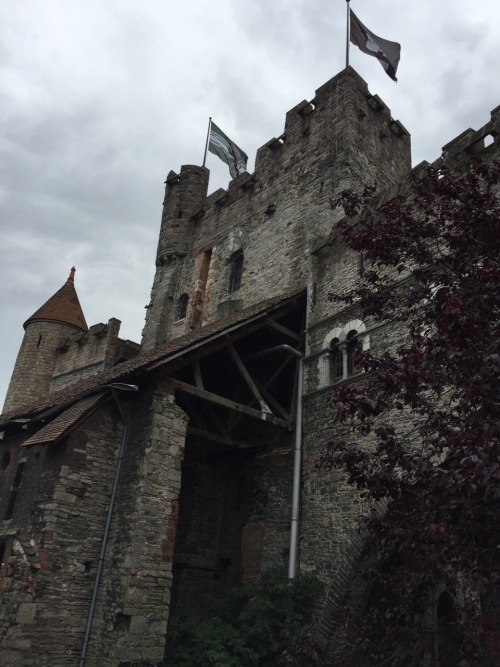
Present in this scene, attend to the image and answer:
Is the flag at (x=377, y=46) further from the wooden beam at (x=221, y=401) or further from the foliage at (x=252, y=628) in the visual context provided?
the foliage at (x=252, y=628)

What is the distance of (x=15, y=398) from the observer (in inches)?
901

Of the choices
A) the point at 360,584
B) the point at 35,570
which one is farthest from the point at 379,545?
the point at 35,570

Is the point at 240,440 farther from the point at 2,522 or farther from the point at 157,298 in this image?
the point at 157,298

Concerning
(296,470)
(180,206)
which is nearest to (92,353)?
(180,206)

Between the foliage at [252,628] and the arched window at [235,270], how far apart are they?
10149 millimetres

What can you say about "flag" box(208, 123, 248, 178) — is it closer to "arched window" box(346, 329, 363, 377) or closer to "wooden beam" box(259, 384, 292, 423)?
"wooden beam" box(259, 384, 292, 423)

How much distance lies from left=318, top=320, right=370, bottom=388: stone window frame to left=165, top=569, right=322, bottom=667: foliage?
13.3 ft

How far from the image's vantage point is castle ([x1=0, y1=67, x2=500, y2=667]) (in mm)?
9539

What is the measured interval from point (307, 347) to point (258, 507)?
12.6ft

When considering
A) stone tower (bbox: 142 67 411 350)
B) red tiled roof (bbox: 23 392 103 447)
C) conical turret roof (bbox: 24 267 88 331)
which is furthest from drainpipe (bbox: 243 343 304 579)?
conical turret roof (bbox: 24 267 88 331)

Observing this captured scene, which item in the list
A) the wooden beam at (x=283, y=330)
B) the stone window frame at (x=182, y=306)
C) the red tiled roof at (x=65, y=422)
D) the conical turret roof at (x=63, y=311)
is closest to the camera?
the red tiled roof at (x=65, y=422)

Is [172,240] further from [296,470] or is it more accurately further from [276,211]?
[296,470]

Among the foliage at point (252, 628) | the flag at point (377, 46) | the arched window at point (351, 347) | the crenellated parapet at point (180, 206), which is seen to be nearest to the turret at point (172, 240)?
the crenellated parapet at point (180, 206)

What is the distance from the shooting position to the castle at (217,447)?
9539 millimetres
